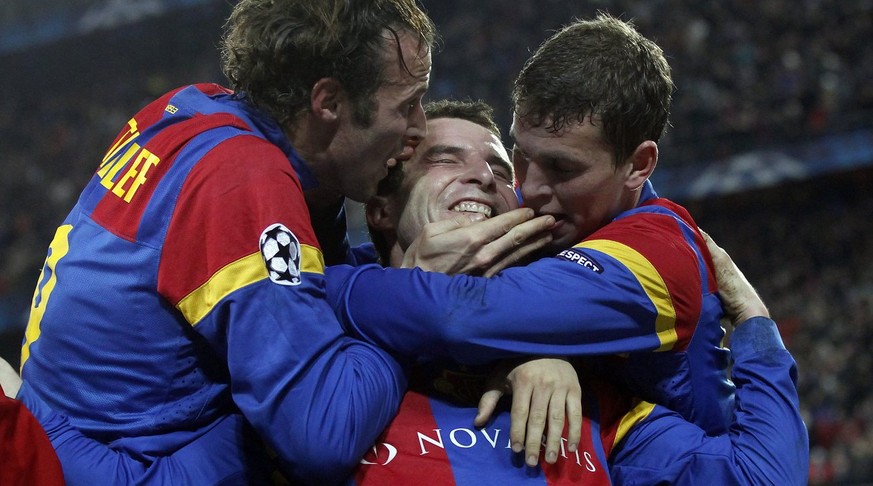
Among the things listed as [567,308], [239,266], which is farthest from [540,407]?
[239,266]

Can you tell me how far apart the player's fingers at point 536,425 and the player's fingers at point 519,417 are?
1cm

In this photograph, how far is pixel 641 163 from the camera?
2.90 m

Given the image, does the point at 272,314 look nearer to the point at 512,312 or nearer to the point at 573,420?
the point at 512,312

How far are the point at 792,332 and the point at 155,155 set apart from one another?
10.7 m

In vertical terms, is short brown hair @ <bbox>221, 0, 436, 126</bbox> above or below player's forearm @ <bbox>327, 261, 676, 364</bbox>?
above

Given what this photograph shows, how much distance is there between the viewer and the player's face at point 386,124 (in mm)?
2854

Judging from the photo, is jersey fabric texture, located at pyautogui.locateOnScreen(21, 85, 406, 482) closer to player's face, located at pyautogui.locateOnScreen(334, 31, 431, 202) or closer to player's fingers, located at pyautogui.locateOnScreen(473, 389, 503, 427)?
player's fingers, located at pyautogui.locateOnScreen(473, 389, 503, 427)

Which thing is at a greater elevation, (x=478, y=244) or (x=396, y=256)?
(x=478, y=244)

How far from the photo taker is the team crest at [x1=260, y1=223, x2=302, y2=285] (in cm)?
223

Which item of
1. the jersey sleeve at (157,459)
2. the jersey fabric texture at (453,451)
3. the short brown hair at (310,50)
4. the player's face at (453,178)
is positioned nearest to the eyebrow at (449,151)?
the player's face at (453,178)

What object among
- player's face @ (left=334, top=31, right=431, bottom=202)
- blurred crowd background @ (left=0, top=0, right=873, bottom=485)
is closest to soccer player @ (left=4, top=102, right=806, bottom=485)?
player's face @ (left=334, top=31, right=431, bottom=202)

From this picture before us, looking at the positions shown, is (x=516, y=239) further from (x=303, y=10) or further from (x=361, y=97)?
(x=303, y=10)

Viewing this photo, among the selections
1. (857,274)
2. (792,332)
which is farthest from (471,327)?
(857,274)

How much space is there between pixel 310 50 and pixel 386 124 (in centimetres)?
32
